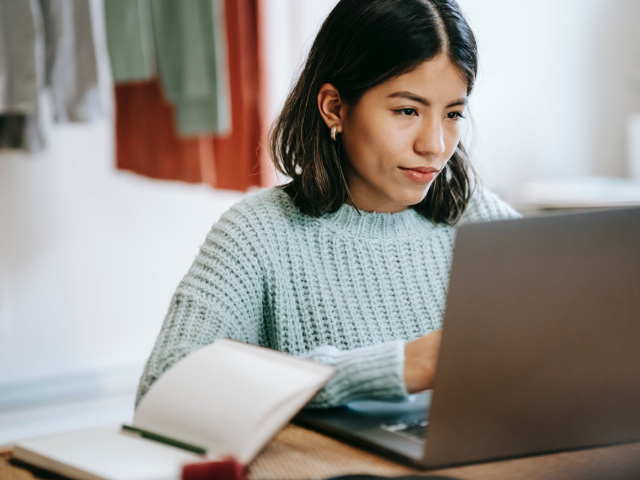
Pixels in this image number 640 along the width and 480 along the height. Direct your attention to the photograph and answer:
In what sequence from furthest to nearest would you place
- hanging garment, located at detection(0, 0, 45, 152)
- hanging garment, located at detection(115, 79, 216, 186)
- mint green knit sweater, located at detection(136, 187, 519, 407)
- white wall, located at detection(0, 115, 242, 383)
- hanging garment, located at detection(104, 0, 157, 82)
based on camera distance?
white wall, located at detection(0, 115, 242, 383) → hanging garment, located at detection(115, 79, 216, 186) → hanging garment, located at detection(104, 0, 157, 82) → hanging garment, located at detection(0, 0, 45, 152) → mint green knit sweater, located at detection(136, 187, 519, 407)

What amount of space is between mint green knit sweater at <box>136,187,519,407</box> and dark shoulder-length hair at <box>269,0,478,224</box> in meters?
0.04

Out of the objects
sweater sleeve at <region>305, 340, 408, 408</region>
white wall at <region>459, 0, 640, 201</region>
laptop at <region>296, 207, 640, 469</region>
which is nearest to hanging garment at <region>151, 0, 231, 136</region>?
white wall at <region>459, 0, 640, 201</region>

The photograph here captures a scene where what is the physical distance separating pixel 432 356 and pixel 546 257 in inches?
7.6

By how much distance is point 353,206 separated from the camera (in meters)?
1.17

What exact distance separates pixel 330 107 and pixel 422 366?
0.50 meters

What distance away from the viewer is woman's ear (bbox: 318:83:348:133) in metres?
1.12

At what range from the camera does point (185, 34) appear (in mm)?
1838

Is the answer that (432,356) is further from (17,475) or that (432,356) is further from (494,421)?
(17,475)

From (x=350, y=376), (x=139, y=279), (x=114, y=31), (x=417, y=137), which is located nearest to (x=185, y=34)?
(x=114, y=31)

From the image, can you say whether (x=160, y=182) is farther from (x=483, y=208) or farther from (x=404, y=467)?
(x=404, y=467)

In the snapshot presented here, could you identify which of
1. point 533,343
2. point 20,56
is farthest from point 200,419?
point 20,56

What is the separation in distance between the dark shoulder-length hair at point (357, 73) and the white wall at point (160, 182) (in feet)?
3.30

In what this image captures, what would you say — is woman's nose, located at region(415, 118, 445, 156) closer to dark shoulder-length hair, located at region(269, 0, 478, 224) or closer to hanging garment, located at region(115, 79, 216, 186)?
dark shoulder-length hair, located at region(269, 0, 478, 224)

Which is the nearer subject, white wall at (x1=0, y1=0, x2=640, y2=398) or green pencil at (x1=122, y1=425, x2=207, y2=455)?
green pencil at (x1=122, y1=425, x2=207, y2=455)
